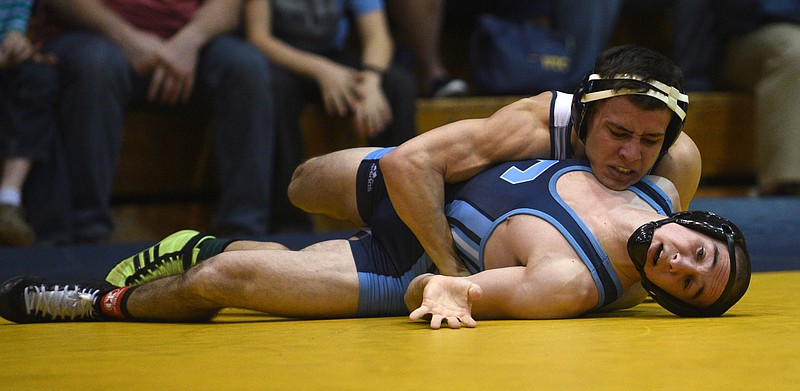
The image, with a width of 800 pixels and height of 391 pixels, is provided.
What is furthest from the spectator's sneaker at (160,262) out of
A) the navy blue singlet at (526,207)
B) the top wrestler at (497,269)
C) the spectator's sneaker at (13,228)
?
the spectator's sneaker at (13,228)

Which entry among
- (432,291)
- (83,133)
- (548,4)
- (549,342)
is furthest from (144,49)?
(549,342)

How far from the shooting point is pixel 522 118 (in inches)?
124

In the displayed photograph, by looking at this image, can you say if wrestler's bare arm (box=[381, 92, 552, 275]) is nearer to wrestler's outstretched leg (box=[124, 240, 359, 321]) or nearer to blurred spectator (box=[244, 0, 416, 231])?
wrestler's outstretched leg (box=[124, 240, 359, 321])

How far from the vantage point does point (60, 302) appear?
2967mm

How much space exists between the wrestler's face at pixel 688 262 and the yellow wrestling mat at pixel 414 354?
0.27 ft

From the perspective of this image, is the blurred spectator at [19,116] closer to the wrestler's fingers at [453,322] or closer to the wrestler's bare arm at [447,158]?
the wrestler's bare arm at [447,158]

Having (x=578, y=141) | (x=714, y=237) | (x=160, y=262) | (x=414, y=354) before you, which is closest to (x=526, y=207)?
(x=578, y=141)

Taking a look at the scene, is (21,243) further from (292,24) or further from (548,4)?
(548,4)

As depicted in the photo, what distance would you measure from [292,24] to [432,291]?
3052 millimetres

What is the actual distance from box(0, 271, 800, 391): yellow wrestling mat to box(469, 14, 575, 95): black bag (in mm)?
3239

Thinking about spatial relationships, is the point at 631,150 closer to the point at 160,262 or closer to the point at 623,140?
the point at 623,140

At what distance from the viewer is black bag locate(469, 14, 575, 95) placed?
19.6 ft

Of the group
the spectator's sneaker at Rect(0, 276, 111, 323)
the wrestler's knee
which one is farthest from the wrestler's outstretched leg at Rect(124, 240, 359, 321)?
the spectator's sneaker at Rect(0, 276, 111, 323)

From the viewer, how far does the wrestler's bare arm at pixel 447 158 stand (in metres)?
2.99
